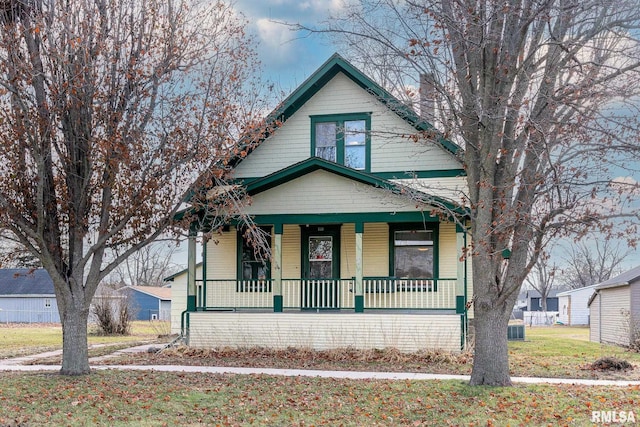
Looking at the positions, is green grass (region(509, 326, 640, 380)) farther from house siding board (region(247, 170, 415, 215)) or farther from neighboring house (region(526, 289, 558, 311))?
neighboring house (region(526, 289, 558, 311))

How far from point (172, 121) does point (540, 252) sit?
23.7 feet

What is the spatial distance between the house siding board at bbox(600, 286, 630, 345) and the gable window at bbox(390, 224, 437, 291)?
8603 mm

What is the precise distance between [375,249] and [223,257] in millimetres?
4624

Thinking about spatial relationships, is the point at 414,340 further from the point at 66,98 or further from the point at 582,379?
the point at 66,98

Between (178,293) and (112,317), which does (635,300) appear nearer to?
(178,293)

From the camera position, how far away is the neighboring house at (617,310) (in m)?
22.0

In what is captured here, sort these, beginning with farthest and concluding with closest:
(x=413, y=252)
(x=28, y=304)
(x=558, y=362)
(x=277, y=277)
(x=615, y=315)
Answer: (x=28, y=304), (x=615, y=315), (x=413, y=252), (x=277, y=277), (x=558, y=362)

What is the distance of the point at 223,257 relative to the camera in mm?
20047

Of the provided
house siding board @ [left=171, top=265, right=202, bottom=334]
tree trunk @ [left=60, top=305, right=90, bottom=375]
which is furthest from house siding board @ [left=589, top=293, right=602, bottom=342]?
tree trunk @ [left=60, top=305, right=90, bottom=375]

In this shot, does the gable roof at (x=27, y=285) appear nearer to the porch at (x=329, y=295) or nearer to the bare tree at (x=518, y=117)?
the porch at (x=329, y=295)

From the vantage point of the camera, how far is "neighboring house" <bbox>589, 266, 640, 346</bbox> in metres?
22.0

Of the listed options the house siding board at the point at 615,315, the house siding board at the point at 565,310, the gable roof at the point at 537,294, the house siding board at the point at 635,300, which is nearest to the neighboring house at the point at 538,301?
the gable roof at the point at 537,294

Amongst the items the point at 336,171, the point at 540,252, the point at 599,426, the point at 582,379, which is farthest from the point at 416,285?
the point at 599,426

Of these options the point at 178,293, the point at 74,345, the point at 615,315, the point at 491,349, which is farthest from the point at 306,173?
the point at 615,315
